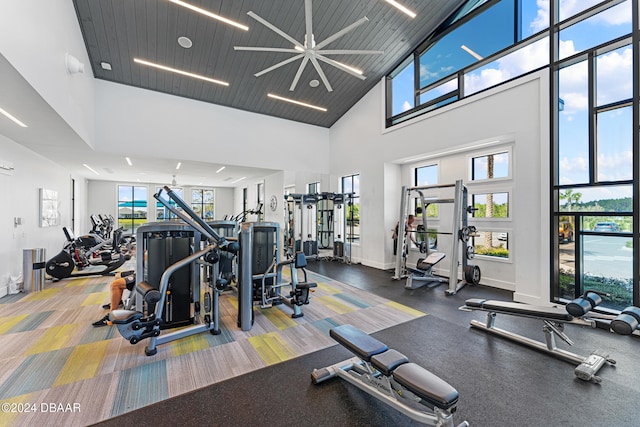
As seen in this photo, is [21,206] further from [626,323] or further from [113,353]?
[626,323]

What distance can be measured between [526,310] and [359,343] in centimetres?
196

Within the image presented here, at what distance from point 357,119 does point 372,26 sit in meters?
2.57

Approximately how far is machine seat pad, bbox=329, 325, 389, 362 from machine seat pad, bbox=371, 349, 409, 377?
0.07m

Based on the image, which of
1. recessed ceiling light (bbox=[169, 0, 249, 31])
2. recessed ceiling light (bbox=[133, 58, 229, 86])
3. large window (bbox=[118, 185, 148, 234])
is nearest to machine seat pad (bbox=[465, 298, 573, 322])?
recessed ceiling light (bbox=[169, 0, 249, 31])

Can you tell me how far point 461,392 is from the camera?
2.08 metres

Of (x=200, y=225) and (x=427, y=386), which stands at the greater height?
(x=200, y=225)

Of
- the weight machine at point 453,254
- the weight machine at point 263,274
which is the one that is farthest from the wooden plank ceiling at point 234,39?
the weight machine at point 263,274

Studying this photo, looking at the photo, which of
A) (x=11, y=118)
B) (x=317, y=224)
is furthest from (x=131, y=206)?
(x=11, y=118)

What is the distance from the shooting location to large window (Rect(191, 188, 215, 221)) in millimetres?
13394

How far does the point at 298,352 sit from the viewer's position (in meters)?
2.68

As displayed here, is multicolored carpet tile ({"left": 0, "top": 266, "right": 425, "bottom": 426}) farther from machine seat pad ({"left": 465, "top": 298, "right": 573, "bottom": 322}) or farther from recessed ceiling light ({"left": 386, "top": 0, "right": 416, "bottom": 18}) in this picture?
recessed ceiling light ({"left": 386, "top": 0, "right": 416, "bottom": 18})

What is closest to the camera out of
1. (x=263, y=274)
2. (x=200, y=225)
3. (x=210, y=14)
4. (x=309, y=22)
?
(x=200, y=225)

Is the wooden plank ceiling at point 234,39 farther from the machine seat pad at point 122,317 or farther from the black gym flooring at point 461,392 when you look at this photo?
the black gym flooring at point 461,392

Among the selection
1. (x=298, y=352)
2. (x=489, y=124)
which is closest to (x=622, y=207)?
(x=489, y=124)
